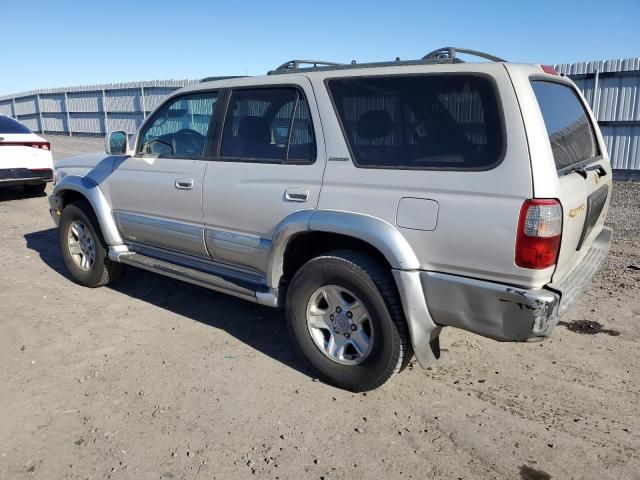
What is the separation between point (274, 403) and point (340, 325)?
634 mm

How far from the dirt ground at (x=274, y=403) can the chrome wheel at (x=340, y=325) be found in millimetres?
256

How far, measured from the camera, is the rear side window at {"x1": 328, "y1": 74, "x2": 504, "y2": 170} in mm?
2750

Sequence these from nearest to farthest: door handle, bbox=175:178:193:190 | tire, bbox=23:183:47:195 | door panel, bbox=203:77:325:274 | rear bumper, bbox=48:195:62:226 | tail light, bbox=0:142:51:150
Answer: door panel, bbox=203:77:325:274
door handle, bbox=175:178:193:190
rear bumper, bbox=48:195:62:226
tail light, bbox=0:142:51:150
tire, bbox=23:183:47:195

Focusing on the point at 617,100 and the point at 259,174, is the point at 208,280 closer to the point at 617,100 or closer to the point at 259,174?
the point at 259,174

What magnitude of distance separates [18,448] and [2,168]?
295 inches

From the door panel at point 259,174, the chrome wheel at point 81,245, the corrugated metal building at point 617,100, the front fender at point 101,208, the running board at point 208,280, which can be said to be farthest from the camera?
the corrugated metal building at point 617,100

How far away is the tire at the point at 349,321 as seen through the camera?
309 cm

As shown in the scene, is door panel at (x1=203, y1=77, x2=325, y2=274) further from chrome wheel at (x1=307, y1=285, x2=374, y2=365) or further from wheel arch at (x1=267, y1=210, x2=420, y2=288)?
chrome wheel at (x1=307, y1=285, x2=374, y2=365)

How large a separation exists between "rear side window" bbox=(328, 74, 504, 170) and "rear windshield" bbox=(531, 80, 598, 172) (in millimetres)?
340

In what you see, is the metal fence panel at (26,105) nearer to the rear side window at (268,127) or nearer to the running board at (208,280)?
the running board at (208,280)

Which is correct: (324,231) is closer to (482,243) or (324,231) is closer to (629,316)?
(482,243)

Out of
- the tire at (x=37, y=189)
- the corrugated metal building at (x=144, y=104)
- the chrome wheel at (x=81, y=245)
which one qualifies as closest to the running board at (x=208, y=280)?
the chrome wheel at (x=81, y=245)

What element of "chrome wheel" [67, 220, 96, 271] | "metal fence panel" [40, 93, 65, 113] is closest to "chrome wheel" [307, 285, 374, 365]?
Answer: "chrome wheel" [67, 220, 96, 271]

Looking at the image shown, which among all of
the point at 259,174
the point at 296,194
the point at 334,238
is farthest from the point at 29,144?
the point at 334,238
